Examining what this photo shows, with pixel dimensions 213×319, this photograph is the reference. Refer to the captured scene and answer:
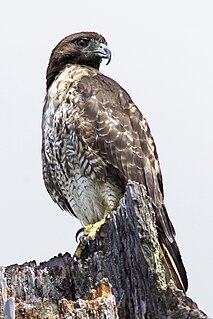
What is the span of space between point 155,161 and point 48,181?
1.08 metres

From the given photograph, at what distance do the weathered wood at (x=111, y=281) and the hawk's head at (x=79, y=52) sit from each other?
383cm

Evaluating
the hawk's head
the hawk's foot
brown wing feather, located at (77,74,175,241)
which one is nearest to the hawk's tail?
brown wing feather, located at (77,74,175,241)

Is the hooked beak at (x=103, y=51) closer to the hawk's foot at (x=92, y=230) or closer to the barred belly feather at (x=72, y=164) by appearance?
the barred belly feather at (x=72, y=164)

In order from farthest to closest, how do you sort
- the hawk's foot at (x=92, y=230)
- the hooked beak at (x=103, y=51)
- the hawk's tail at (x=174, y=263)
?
the hooked beak at (x=103, y=51), the hawk's tail at (x=174, y=263), the hawk's foot at (x=92, y=230)

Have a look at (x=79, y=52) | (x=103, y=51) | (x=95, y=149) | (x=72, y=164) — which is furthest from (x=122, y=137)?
(x=79, y=52)

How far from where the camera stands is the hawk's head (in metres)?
9.29

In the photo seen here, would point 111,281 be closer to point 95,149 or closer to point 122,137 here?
point 95,149

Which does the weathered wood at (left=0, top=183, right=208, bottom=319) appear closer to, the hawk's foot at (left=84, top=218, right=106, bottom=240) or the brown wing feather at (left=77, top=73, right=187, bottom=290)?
the hawk's foot at (left=84, top=218, right=106, bottom=240)

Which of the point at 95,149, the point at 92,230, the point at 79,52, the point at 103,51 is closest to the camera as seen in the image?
the point at 92,230

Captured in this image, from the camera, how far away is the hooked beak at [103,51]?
9195 millimetres

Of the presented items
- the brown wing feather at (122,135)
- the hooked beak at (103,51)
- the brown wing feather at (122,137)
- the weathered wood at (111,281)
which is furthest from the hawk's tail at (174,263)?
the hooked beak at (103,51)

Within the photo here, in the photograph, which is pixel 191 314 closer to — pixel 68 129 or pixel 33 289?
pixel 33 289

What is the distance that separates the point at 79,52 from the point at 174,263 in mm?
3092

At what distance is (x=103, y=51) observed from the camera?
9.25m
